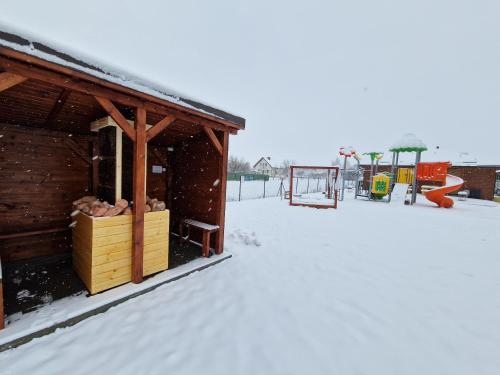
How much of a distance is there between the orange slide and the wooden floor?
1438cm

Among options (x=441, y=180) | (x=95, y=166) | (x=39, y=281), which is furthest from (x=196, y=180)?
(x=441, y=180)

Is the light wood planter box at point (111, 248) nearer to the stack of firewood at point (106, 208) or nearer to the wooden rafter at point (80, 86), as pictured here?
the stack of firewood at point (106, 208)

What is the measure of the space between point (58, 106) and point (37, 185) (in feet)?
5.43

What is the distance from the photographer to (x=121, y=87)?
2.52m

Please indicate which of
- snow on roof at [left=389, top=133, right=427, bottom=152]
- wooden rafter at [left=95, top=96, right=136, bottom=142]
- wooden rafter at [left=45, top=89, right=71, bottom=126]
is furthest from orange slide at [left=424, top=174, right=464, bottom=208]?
wooden rafter at [left=45, top=89, right=71, bottom=126]

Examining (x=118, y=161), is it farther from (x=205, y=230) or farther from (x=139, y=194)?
(x=205, y=230)

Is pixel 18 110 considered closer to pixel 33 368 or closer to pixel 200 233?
pixel 33 368

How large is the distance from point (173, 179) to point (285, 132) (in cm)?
10250

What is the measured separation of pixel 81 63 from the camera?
2188 mm

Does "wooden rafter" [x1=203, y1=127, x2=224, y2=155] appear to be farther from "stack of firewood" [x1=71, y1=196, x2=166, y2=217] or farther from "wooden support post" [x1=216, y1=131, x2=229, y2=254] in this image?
"stack of firewood" [x1=71, y1=196, x2=166, y2=217]

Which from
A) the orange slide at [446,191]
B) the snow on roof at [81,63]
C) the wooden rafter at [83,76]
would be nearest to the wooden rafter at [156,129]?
the wooden rafter at [83,76]

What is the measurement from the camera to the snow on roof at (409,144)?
12425 mm

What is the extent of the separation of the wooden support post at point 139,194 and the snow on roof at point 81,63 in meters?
0.38

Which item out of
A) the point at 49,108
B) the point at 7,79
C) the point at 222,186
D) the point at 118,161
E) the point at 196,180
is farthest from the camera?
the point at 196,180
